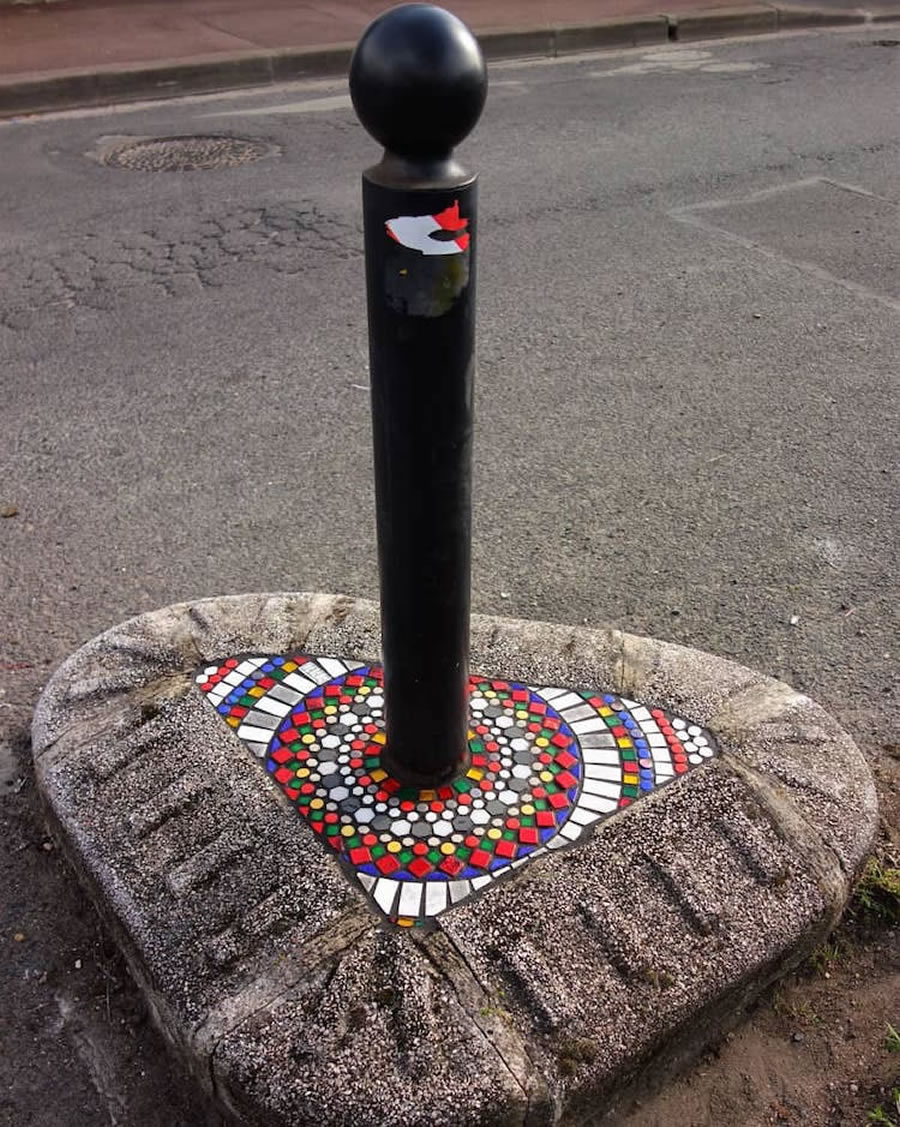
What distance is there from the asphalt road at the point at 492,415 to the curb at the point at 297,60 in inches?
55.0

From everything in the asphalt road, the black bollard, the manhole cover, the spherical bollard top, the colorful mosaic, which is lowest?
the asphalt road

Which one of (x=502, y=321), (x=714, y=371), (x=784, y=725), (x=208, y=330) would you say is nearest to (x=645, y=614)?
(x=784, y=725)

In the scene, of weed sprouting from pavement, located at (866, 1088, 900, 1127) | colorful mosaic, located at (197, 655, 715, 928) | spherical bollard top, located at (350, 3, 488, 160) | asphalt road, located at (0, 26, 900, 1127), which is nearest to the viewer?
spherical bollard top, located at (350, 3, 488, 160)

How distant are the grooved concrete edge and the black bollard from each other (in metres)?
0.39

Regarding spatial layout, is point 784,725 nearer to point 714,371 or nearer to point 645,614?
point 645,614

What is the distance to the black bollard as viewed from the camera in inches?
67.0

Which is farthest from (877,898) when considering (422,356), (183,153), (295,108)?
(295,108)

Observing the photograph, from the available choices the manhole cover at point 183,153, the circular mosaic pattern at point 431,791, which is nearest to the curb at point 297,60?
the manhole cover at point 183,153

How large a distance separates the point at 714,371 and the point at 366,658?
2597 millimetres

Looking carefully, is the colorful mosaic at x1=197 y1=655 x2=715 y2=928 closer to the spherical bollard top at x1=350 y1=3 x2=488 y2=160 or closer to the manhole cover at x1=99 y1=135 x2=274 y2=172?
the spherical bollard top at x1=350 y1=3 x2=488 y2=160

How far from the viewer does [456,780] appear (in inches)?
91.3

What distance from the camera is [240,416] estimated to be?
4242mm

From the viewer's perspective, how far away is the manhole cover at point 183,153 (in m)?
7.08

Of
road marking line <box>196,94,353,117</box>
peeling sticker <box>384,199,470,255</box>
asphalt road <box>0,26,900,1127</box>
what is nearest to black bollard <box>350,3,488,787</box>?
peeling sticker <box>384,199,470,255</box>
